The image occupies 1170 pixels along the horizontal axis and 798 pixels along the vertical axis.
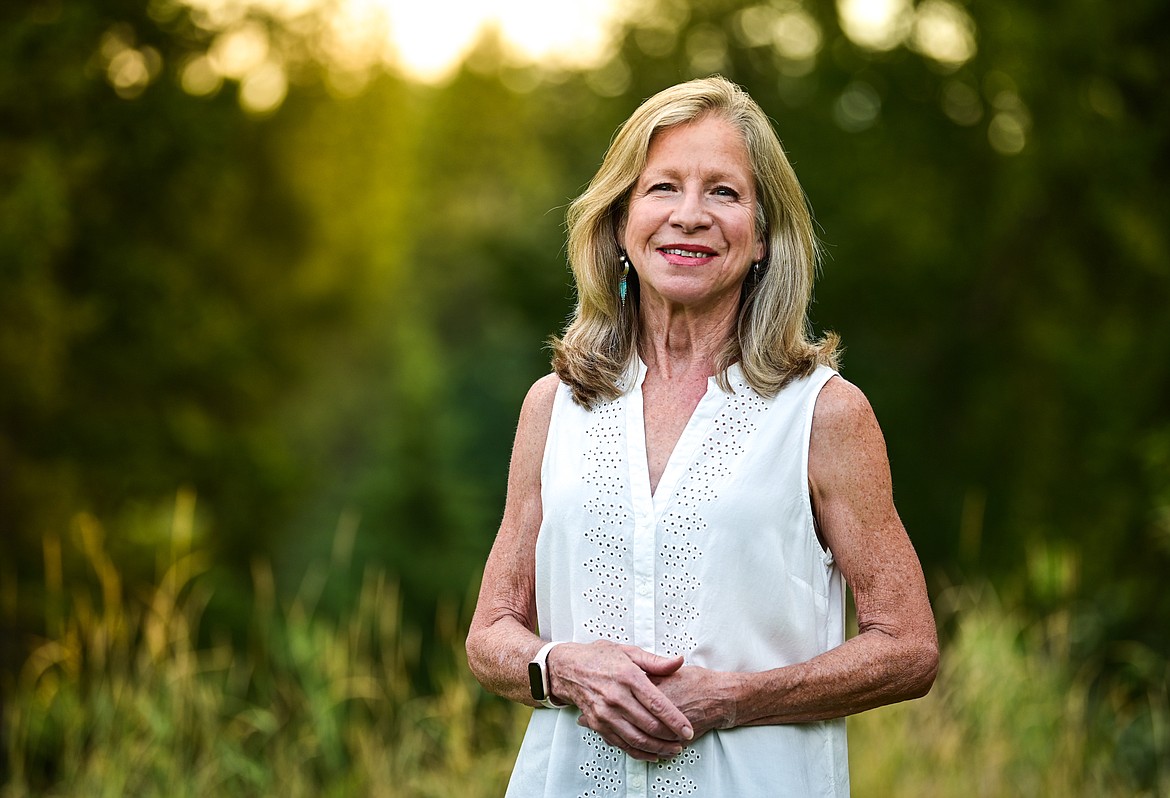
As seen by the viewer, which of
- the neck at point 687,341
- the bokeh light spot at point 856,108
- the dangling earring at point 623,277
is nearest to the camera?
the neck at point 687,341

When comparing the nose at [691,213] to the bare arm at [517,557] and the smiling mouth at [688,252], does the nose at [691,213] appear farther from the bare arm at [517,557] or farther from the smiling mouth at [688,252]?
the bare arm at [517,557]

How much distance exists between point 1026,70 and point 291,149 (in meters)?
10.7

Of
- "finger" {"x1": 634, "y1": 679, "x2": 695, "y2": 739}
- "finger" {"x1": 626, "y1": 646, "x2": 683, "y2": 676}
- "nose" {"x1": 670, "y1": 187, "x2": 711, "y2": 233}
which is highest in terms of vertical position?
"nose" {"x1": 670, "y1": 187, "x2": 711, "y2": 233}

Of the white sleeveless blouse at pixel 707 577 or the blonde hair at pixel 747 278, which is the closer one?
the white sleeveless blouse at pixel 707 577

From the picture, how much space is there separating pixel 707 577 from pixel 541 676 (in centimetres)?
32

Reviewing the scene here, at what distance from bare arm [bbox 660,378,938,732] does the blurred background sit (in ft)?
2.35

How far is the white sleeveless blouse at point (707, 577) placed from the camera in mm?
2111

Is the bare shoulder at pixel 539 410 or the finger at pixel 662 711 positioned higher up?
the bare shoulder at pixel 539 410

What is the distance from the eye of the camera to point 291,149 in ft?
58.1

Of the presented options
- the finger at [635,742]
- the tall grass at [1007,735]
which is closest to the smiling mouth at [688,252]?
the finger at [635,742]

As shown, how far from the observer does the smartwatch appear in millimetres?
2129

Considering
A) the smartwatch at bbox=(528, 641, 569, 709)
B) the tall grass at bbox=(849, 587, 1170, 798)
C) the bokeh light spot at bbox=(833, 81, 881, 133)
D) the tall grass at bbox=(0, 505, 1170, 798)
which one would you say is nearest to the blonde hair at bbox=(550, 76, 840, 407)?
the smartwatch at bbox=(528, 641, 569, 709)

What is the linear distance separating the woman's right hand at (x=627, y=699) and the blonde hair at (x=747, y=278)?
0.49m

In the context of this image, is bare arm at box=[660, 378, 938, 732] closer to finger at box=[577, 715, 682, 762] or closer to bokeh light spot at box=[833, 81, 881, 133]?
finger at box=[577, 715, 682, 762]
